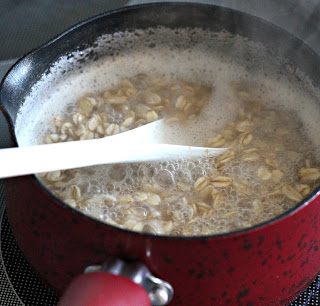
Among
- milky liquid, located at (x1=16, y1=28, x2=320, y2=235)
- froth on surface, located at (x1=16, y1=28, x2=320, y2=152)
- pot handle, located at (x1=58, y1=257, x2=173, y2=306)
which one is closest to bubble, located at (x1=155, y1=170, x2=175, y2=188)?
milky liquid, located at (x1=16, y1=28, x2=320, y2=235)

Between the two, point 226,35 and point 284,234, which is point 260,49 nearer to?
point 226,35

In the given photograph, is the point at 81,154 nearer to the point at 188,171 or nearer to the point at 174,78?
the point at 188,171

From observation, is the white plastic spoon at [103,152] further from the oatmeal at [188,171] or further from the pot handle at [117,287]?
the pot handle at [117,287]

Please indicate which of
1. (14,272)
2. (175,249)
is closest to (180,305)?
(175,249)

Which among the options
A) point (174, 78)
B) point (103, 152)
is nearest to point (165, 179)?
point (103, 152)

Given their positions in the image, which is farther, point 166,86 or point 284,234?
point 166,86

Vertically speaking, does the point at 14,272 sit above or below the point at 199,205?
below
